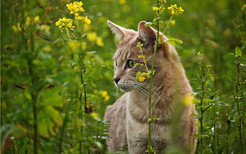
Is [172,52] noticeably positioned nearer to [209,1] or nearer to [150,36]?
[150,36]

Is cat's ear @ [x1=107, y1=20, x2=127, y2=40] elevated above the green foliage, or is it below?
above

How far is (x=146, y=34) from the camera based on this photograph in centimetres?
245

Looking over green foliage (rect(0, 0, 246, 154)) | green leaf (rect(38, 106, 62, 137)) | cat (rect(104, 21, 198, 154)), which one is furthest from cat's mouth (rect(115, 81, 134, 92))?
green leaf (rect(38, 106, 62, 137))

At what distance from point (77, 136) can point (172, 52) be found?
1.35 m

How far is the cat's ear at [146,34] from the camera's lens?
238 cm

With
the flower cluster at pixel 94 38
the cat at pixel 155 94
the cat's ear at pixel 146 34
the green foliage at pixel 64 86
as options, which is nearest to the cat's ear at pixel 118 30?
the cat at pixel 155 94

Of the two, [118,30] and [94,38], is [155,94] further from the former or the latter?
[94,38]

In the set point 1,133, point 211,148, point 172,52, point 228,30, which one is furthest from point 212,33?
point 1,133

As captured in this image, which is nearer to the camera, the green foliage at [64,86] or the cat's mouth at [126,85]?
the green foliage at [64,86]

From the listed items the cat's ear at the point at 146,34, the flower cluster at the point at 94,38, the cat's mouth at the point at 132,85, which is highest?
the cat's ear at the point at 146,34

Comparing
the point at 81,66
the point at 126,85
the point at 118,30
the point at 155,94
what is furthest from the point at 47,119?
the point at 118,30

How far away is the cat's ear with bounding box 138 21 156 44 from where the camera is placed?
238 centimetres

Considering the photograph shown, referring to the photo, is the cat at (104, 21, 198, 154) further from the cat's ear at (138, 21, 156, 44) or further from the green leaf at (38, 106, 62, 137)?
the green leaf at (38, 106, 62, 137)

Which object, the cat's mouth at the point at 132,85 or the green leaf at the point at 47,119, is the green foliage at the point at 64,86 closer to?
the green leaf at the point at 47,119
